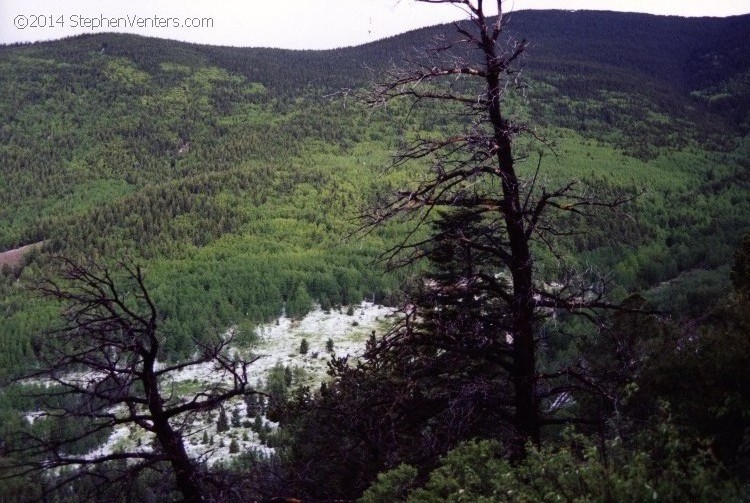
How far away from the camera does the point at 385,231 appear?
214ft

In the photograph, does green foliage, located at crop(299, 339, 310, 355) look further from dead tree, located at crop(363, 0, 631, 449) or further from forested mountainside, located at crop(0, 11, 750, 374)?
dead tree, located at crop(363, 0, 631, 449)

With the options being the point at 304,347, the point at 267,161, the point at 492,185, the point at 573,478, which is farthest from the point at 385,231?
the point at 573,478

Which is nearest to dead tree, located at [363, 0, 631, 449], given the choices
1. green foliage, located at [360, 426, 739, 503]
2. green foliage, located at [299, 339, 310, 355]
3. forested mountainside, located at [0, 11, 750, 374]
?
green foliage, located at [360, 426, 739, 503]

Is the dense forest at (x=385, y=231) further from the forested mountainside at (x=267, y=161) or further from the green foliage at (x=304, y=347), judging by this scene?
the green foliage at (x=304, y=347)

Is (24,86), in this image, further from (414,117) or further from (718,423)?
(718,423)

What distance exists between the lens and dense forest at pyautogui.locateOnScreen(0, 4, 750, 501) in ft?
18.7

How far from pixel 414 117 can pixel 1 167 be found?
69.2 metres

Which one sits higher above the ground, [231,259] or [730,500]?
[730,500]

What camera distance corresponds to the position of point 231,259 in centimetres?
6069

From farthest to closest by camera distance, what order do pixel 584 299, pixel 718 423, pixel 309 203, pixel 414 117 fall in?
pixel 414 117 → pixel 309 203 → pixel 718 423 → pixel 584 299

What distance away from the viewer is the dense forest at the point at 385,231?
571 centimetres

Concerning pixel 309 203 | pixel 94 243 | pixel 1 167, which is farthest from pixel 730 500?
pixel 1 167

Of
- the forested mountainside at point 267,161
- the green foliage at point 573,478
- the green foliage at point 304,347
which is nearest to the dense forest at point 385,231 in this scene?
the green foliage at point 573,478

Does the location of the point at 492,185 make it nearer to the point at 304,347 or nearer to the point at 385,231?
the point at 304,347
